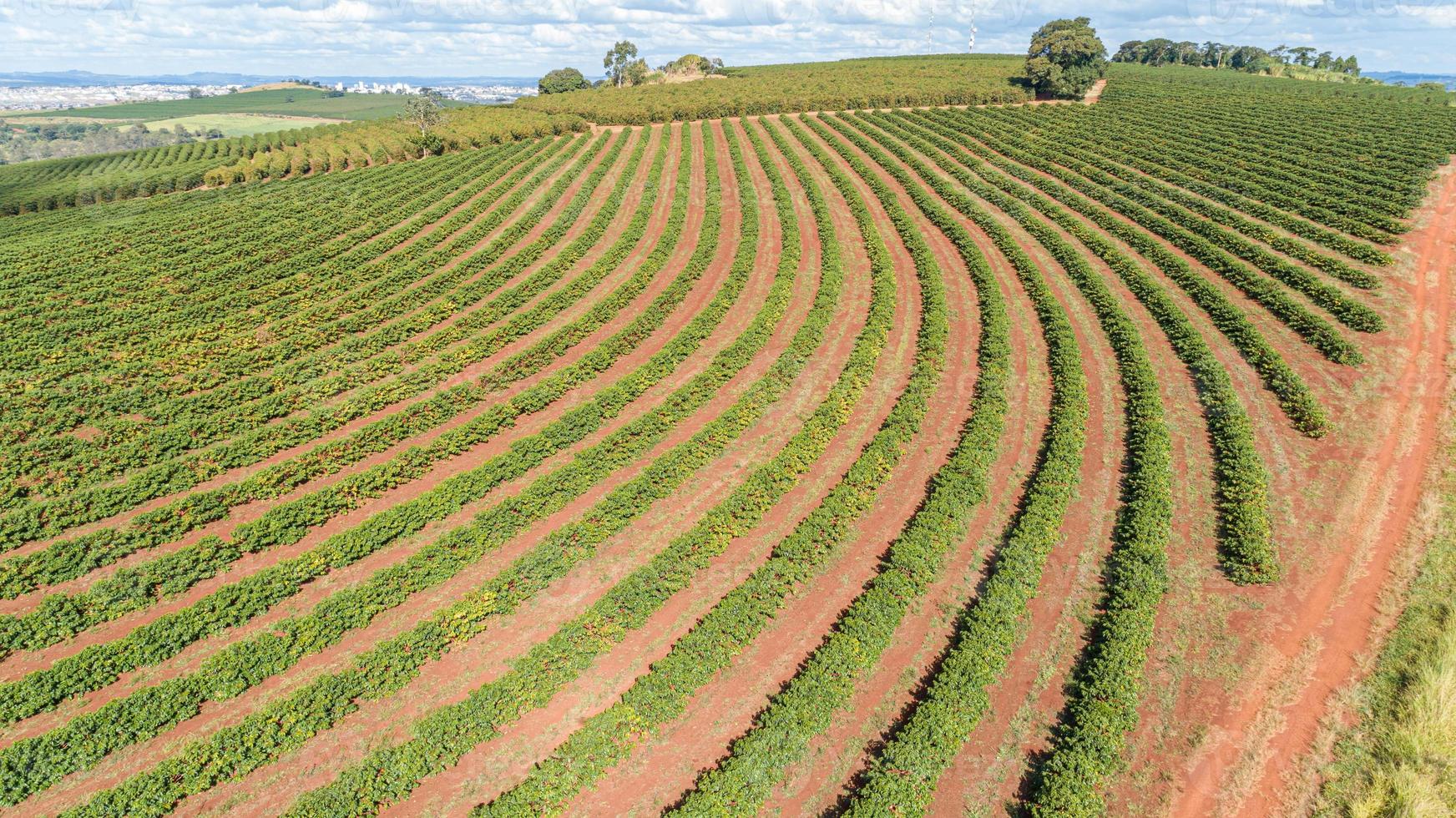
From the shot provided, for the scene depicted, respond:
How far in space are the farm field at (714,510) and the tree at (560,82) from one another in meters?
96.7

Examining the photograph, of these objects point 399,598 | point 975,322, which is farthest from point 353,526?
point 975,322

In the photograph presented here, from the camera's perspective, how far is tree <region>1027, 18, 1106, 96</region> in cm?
9162

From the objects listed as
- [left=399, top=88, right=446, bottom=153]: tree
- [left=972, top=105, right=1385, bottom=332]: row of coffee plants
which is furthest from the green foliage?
[left=972, top=105, right=1385, bottom=332]: row of coffee plants

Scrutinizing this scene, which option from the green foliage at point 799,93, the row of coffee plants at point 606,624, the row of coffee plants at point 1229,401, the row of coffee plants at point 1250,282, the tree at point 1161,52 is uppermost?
the tree at point 1161,52

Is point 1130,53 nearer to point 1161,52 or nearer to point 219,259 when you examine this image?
point 1161,52

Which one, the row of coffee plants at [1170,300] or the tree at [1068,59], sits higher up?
the tree at [1068,59]

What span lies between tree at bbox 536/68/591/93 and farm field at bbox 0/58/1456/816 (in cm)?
9665

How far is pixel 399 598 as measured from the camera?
1784 cm

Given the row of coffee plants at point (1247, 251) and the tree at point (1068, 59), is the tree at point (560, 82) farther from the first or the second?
the row of coffee plants at point (1247, 251)

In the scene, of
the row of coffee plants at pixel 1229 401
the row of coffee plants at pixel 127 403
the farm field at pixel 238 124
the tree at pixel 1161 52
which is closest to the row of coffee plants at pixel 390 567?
the row of coffee plants at pixel 127 403

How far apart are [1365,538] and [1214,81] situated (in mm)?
119521

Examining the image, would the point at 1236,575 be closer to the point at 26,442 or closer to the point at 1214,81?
the point at 26,442

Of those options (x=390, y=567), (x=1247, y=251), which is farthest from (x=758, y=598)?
(x=1247, y=251)

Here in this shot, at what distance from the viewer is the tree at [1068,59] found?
91625mm
